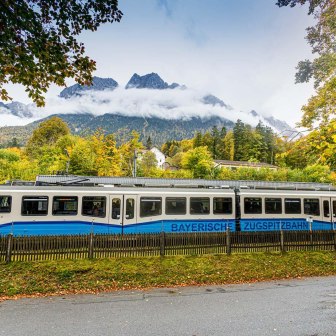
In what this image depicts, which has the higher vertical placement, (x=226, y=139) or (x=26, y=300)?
(x=226, y=139)

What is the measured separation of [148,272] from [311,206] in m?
13.3

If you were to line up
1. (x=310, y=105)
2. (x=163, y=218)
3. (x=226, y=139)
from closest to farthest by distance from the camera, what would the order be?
1. (x=310, y=105)
2. (x=163, y=218)
3. (x=226, y=139)

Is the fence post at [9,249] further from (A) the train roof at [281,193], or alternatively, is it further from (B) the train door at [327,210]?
(B) the train door at [327,210]

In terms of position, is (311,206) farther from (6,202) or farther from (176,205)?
(6,202)

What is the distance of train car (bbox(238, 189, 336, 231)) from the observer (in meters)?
18.1

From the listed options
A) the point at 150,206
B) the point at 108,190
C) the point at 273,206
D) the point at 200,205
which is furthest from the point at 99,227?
the point at 273,206

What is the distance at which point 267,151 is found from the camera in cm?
8150

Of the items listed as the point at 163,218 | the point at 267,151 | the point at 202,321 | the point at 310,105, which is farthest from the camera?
the point at 267,151

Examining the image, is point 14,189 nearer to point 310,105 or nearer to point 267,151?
point 310,105

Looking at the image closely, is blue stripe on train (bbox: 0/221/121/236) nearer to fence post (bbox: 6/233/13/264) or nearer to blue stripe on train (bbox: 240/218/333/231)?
fence post (bbox: 6/233/13/264)

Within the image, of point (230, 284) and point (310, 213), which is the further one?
point (310, 213)

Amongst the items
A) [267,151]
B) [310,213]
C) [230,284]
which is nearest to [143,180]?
[310,213]

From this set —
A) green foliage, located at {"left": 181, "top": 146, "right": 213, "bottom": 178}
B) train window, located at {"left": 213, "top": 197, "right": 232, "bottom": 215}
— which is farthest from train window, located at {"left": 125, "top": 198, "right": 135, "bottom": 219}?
green foliage, located at {"left": 181, "top": 146, "right": 213, "bottom": 178}

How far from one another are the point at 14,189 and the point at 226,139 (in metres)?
80.3
